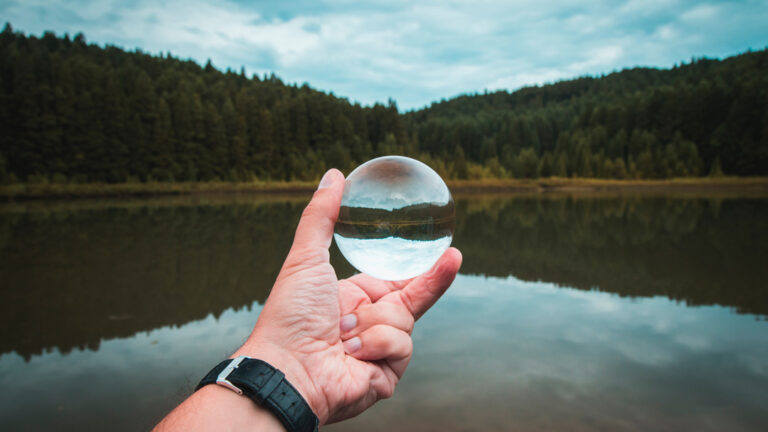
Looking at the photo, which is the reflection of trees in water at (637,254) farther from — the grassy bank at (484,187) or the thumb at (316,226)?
the grassy bank at (484,187)

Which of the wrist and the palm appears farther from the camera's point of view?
the palm

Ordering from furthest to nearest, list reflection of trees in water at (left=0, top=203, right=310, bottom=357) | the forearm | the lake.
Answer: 1. reflection of trees in water at (left=0, top=203, right=310, bottom=357)
2. the lake
3. the forearm

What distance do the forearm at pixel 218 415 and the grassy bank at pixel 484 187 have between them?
5934 cm

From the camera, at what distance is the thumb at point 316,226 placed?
2148 mm

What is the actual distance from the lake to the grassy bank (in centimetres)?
4089

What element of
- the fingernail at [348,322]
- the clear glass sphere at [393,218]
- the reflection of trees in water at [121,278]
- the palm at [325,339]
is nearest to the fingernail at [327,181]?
the clear glass sphere at [393,218]

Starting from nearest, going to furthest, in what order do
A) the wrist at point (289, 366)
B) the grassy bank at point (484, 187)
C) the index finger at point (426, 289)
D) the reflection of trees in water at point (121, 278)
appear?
the wrist at point (289, 366)
the index finger at point (426, 289)
the reflection of trees in water at point (121, 278)
the grassy bank at point (484, 187)

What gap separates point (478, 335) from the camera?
7.86m

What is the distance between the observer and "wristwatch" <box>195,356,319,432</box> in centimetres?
170

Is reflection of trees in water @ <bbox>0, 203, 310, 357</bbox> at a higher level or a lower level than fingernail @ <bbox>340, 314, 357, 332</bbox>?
lower

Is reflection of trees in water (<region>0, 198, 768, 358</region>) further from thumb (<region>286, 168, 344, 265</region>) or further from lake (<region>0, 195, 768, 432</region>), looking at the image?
thumb (<region>286, 168, 344, 265</region>)

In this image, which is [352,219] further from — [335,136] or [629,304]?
[335,136]

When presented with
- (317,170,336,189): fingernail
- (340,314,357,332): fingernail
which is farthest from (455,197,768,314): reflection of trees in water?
(317,170,336,189): fingernail

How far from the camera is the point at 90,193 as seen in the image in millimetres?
52344
